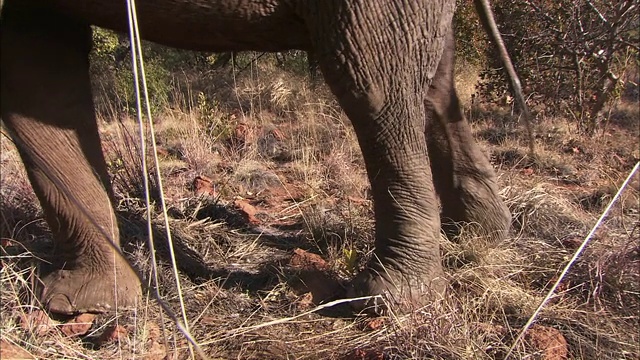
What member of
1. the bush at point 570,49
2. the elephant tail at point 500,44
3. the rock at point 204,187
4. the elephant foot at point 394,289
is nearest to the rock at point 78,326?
the elephant foot at point 394,289

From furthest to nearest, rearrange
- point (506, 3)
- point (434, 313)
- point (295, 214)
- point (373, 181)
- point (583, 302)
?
point (506, 3)
point (295, 214)
point (373, 181)
point (583, 302)
point (434, 313)

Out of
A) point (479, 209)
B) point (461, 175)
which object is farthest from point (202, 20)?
point (479, 209)

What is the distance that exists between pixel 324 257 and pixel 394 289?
2.01 ft

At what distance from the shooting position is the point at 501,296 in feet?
8.50

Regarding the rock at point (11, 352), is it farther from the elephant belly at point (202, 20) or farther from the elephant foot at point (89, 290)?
the elephant belly at point (202, 20)

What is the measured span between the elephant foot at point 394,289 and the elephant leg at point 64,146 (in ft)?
3.30

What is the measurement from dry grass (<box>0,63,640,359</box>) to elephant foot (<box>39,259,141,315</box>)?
3.5 inches

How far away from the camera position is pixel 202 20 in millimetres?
2410

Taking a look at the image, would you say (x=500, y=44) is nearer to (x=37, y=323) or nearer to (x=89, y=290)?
(x=89, y=290)

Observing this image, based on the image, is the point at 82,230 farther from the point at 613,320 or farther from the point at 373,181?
the point at 613,320

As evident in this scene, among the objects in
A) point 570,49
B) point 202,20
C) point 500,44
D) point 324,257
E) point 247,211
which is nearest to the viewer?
point 500,44

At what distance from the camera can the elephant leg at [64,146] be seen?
2.52 meters

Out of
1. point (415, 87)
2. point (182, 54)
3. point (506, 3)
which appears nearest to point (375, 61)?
point (415, 87)

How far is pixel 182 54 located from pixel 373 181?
24.5 feet
